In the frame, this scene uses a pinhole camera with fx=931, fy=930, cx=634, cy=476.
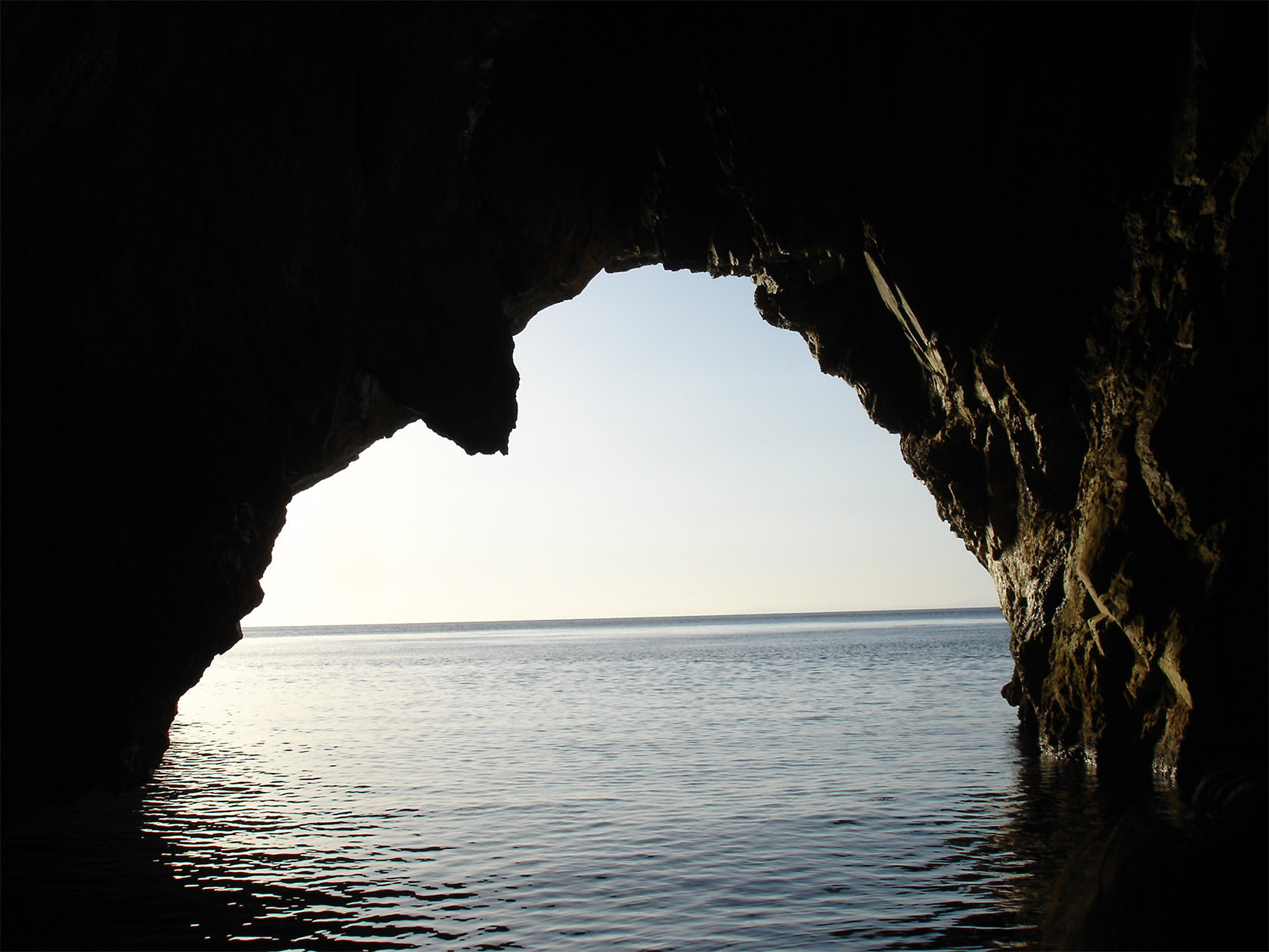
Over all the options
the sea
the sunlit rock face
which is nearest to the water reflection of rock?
the sea

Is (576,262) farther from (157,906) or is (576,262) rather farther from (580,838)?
(157,906)

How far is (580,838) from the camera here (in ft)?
42.8

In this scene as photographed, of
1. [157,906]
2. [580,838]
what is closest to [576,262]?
[580,838]

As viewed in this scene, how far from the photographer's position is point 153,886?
1091 centimetres

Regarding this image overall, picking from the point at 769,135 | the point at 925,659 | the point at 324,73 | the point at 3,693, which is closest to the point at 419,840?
the point at 3,693

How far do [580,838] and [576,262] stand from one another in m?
11.5

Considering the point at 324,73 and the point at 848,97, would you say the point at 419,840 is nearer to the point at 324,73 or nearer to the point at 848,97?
the point at 324,73

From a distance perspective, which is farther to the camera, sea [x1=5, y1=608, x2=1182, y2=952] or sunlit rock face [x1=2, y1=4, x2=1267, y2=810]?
sunlit rock face [x1=2, y1=4, x2=1267, y2=810]

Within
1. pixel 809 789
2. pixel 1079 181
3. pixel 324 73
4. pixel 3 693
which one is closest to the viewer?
pixel 3 693

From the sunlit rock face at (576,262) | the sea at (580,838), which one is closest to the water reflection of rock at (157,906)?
the sea at (580,838)

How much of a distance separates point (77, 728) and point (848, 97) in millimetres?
15296

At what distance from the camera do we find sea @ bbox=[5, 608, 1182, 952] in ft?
30.5

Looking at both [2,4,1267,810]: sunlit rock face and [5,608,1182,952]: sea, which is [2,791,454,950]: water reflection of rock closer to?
[5,608,1182,952]: sea

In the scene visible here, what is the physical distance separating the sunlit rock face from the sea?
2.10 meters
